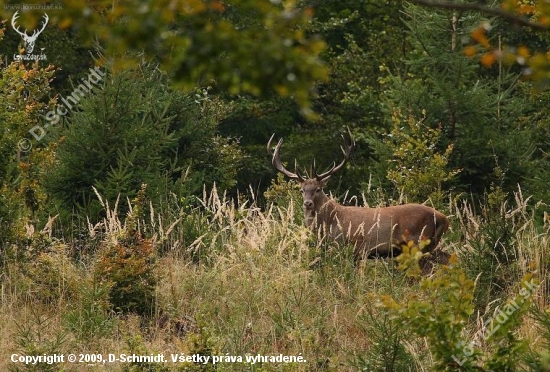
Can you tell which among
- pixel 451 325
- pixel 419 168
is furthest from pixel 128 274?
pixel 419 168

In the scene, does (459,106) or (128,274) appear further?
(459,106)

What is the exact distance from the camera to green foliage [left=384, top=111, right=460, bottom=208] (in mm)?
13594

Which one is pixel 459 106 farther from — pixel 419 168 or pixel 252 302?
pixel 252 302

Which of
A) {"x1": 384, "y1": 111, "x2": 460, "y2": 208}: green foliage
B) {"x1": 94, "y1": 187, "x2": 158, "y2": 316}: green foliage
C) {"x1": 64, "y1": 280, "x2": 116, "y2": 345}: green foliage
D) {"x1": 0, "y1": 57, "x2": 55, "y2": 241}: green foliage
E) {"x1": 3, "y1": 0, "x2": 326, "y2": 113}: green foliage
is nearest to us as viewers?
{"x1": 3, "y1": 0, "x2": 326, "y2": 113}: green foliage

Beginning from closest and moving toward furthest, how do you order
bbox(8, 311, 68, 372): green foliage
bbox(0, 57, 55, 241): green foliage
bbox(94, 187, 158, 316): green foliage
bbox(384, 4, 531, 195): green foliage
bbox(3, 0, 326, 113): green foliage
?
bbox(3, 0, 326, 113): green foliage
bbox(8, 311, 68, 372): green foliage
bbox(94, 187, 158, 316): green foliage
bbox(0, 57, 55, 241): green foliage
bbox(384, 4, 531, 195): green foliage

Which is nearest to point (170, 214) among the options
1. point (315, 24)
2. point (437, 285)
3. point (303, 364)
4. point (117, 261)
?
point (117, 261)

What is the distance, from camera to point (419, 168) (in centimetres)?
1400

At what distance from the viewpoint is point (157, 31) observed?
400 centimetres

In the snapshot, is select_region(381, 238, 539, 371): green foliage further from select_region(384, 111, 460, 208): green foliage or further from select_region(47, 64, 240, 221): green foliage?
select_region(384, 111, 460, 208): green foliage

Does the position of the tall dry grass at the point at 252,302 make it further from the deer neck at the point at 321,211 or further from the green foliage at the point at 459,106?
the green foliage at the point at 459,106

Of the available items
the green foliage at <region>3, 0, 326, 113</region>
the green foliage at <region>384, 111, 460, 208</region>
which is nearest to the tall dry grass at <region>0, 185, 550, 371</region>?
the green foliage at <region>384, 111, 460, 208</region>

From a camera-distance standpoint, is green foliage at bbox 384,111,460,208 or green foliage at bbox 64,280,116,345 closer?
green foliage at bbox 64,280,116,345

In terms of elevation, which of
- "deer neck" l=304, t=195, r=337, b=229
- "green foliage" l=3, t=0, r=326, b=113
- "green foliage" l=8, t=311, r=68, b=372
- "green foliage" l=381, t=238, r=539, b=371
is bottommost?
"deer neck" l=304, t=195, r=337, b=229

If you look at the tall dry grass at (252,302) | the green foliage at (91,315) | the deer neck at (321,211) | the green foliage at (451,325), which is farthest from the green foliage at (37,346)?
the deer neck at (321,211)
